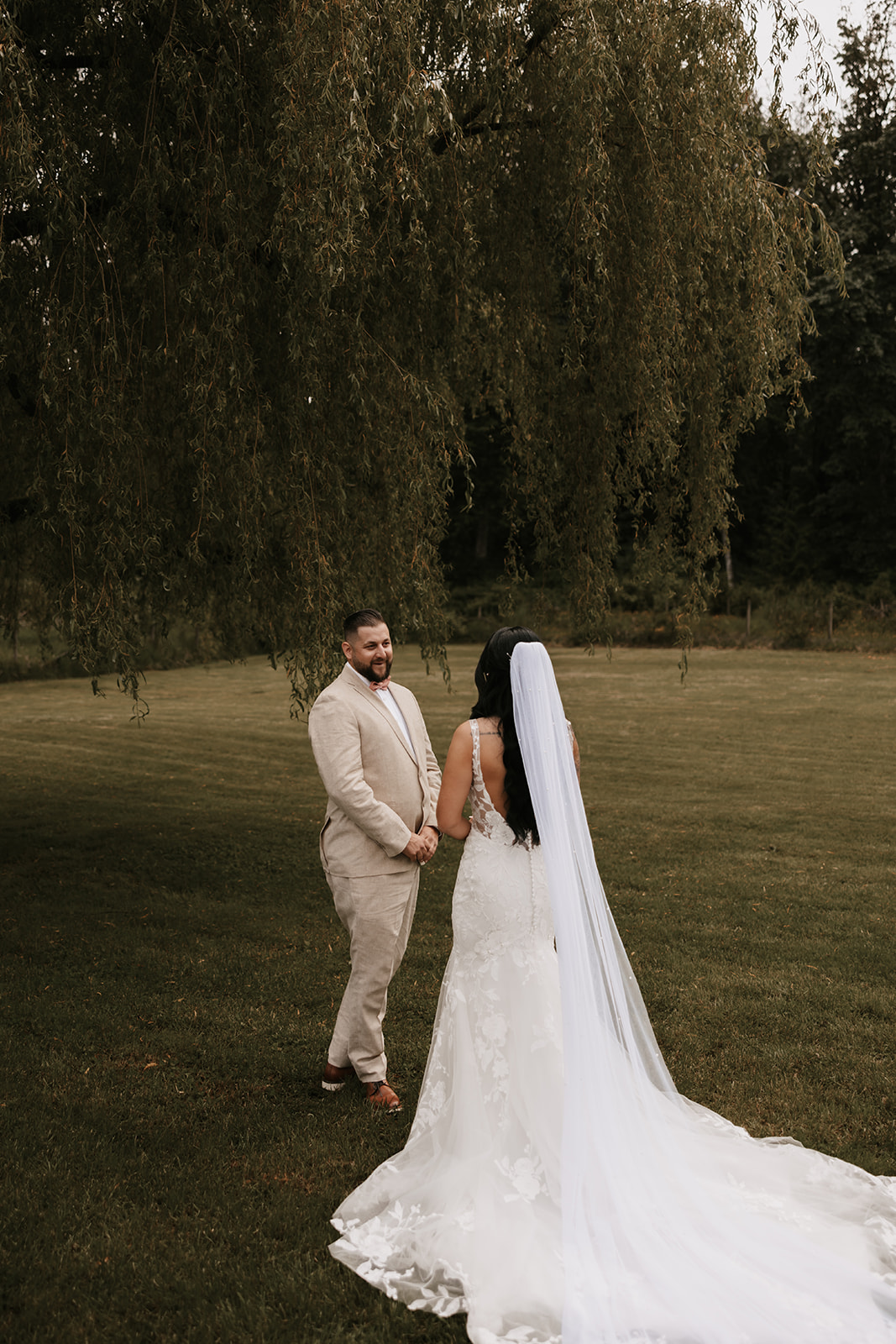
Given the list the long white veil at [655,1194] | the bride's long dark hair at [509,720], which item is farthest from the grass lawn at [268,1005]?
the bride's long dark hair at [509,720]

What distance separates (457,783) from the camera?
4141 mm

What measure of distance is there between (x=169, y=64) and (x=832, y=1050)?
628 centimetres

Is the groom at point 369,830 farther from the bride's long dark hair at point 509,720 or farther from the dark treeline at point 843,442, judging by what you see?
the dark treeline at point 843,442

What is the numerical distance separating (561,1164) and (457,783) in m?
1.37

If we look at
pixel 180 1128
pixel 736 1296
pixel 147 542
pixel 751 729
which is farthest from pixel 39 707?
pixel 736 1296

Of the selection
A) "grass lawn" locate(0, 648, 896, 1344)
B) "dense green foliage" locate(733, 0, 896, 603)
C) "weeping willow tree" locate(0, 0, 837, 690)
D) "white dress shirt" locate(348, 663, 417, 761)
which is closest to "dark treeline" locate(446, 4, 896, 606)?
"dense green foliage" locate(733, 0, 896, 603)

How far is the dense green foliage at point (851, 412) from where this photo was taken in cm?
3325

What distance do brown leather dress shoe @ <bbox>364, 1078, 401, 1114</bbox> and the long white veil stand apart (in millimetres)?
1258

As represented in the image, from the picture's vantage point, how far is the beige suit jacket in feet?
15.3

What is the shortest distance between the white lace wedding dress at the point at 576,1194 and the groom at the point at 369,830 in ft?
1.81

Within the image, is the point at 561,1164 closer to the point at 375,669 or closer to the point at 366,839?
the point at 366,839

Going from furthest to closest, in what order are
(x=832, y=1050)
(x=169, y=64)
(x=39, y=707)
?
(x=39, y=707)
(x=169, y=64)
(x=832, y=1050)

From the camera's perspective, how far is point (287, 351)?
6.51 m

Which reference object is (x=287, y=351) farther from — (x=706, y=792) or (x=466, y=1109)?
(x=706, y=792)
